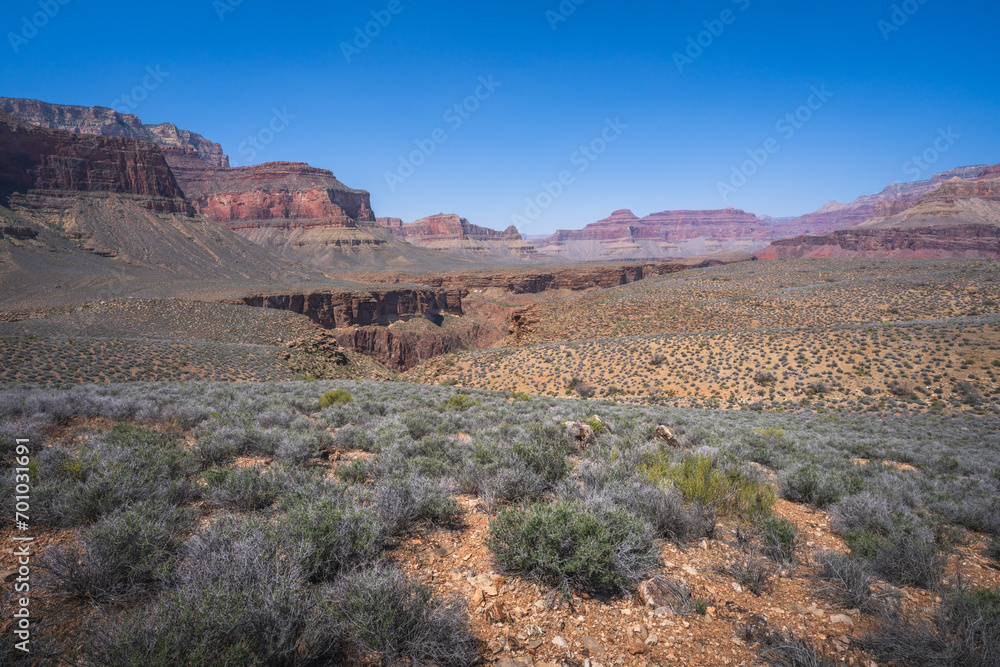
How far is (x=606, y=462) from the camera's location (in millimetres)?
6258

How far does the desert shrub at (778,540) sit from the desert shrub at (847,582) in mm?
315

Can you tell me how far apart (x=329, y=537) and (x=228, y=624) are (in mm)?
1011

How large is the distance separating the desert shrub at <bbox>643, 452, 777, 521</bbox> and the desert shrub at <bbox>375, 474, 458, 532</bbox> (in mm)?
2642

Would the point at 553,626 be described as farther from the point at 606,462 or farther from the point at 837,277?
the point at 837,277

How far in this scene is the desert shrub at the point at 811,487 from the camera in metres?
5.61

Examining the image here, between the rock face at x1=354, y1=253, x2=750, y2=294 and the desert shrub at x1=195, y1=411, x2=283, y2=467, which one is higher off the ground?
the rock face at x1=354, y1=253, x2=750, y2=294

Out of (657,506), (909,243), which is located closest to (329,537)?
(657,506)

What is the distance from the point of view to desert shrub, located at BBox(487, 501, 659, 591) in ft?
11.1

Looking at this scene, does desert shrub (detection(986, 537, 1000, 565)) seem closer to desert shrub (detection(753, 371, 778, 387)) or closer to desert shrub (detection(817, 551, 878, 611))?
desert shrub (detection(817, 551, 878, 611))

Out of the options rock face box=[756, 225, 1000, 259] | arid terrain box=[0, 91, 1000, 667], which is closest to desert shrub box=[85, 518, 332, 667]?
arid terrain box=[0, 91, 1000, 667]

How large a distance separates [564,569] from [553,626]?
409 mm

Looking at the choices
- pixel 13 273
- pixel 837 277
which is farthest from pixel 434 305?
pixel 837 277

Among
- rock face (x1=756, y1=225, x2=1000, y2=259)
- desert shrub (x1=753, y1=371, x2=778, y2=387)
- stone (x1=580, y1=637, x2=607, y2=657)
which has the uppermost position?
rock face (x1=756, y1=225, x2=1000, y2=259)

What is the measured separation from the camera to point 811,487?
578cm
